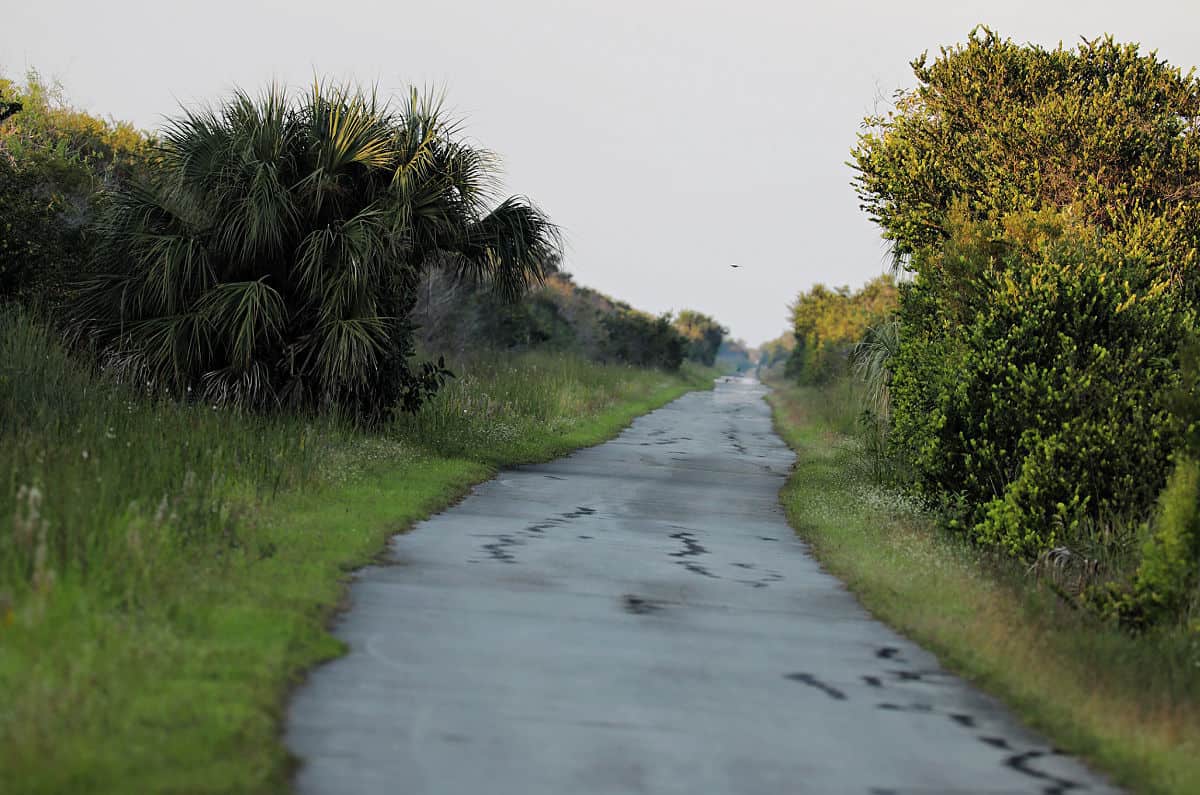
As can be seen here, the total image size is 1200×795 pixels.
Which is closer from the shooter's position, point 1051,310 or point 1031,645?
point 1031,645

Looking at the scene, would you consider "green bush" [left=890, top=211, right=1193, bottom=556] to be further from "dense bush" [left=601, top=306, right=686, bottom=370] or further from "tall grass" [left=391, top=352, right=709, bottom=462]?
"dense bush" [left=601, top=306, right=686, bottom=370]

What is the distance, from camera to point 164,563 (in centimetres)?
955

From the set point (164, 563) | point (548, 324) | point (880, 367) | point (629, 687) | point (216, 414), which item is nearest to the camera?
point (629, 687)

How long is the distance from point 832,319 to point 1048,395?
54.2 meters

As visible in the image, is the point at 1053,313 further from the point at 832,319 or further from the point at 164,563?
the point at 832,319

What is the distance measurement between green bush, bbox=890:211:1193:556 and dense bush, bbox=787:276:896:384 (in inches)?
1216

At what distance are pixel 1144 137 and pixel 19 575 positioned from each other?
1799 centimetres

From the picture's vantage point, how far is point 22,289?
855 inches

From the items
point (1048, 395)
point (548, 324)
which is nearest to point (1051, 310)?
point (1048, 395)

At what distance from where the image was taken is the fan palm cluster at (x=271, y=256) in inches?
789

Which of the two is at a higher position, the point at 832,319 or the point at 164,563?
the point at 832,319

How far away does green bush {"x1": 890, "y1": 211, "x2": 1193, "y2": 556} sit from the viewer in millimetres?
14359

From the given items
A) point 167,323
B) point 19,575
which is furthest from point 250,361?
point 19,575

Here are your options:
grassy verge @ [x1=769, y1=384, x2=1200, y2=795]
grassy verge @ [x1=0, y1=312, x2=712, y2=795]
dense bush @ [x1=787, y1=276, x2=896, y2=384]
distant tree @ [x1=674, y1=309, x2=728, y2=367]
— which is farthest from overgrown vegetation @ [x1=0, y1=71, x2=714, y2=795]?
distant tree @ [x1=674, y1=309, x2=728, y2=367]
